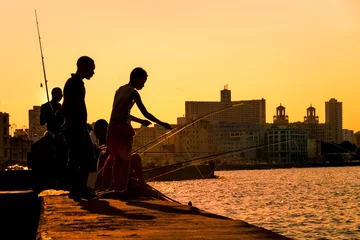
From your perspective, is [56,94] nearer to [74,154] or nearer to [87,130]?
[87,130]

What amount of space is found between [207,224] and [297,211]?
Answer: 118 feet

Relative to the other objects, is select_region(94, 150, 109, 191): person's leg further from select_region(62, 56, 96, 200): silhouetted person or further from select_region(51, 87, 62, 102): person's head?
select_region(62, 56, 96, 200): silhouetted person

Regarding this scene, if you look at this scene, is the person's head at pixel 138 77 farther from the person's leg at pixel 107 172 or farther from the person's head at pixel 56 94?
the person's head at pixel 56 94

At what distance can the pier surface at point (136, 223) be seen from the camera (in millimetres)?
5809

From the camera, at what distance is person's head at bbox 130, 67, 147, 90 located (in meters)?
10.0

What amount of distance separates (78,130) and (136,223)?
3.28 m

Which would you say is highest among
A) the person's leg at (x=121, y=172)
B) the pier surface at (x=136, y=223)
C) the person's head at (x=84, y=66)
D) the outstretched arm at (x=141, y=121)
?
the person's head at (x=84, y=66)

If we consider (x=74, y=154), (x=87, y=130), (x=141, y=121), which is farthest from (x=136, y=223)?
(x=141, y=121)

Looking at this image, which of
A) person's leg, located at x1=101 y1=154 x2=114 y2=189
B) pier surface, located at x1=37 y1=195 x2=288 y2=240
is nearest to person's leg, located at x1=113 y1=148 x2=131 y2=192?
person's leg, located at x1=101 y1=154 x2=114 y2=189

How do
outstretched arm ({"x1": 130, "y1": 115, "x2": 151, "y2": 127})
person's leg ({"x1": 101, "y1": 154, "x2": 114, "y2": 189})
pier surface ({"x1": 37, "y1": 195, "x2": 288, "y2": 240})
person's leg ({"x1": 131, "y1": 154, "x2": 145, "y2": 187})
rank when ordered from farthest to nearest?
1. person's leg ({"x1": 101, "y1": 154, "x2": 114, "y2": 189})
2. person's leg ({"x1": 131, "y1": 154, "x2": 145, "y2": 187})
3. outstretched arm ({"x1": 130, "y1": 115, "x2": 151, "y2": 127})
4. pier surface ({"x1": 37, "y1": 195, "x2": 288, "y2": 240})

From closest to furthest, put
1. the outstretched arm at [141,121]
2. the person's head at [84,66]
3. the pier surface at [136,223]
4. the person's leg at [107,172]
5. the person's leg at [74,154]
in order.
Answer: the pier surface at [136,223]
the person's leg at [74,154]
the person's head at [84,66]
the outstretched arm at [141,121]
the person's leg at [107,172]

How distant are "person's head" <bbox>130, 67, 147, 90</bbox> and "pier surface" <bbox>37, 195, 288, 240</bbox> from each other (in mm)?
1628

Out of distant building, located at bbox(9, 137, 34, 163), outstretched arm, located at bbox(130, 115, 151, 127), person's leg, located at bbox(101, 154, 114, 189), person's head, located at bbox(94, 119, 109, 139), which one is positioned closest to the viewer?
outstretched arm, located at bbox(130, 115, 151, 127)

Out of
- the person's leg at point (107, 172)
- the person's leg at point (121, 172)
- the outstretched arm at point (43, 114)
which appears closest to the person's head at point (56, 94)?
the outstretched arm at point (43, 114)
